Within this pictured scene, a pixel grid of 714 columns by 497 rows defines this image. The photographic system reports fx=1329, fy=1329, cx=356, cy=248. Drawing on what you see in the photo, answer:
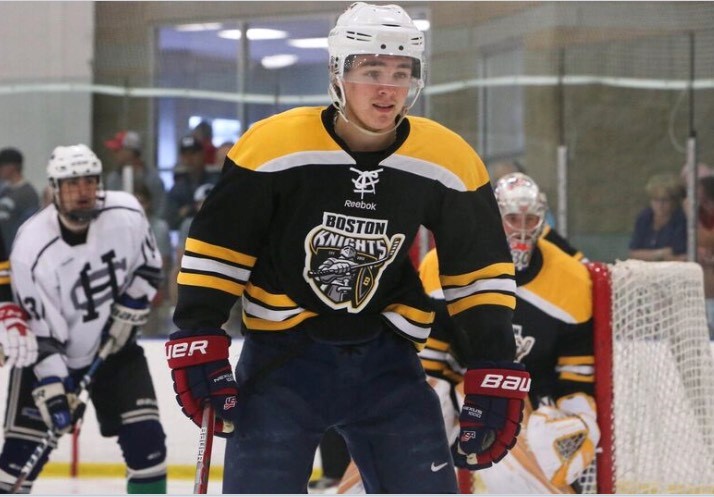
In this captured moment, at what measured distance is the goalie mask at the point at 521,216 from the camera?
11.5ft

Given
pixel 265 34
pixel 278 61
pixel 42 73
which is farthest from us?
pixel 42 73

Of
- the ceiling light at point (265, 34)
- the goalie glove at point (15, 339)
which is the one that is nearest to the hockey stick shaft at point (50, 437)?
the goalie glove at point (15, 339)

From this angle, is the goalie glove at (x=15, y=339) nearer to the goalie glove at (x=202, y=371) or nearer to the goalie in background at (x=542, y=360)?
→ the goalie in background at (x=542, y=360)

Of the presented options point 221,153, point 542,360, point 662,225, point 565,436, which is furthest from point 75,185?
point 662,225

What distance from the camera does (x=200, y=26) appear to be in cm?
578

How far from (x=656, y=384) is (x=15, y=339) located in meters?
1.80

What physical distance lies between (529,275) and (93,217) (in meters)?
1.23

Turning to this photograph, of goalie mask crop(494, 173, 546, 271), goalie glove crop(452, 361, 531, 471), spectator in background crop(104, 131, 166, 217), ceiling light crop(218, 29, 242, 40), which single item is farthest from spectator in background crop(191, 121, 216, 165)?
goalie glove crop(452, 361, 531, 471)

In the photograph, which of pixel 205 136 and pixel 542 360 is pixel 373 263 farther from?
pixel 205 136

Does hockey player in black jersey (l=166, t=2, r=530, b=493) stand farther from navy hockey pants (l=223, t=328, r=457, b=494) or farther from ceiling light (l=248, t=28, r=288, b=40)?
ceiling light (l=248, t=28, r=288, b=40)

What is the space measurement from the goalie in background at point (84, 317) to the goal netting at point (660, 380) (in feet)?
4.15

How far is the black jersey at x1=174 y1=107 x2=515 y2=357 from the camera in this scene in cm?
203

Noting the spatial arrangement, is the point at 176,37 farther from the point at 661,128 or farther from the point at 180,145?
the point at 661,128

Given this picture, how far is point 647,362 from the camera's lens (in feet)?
12.4
